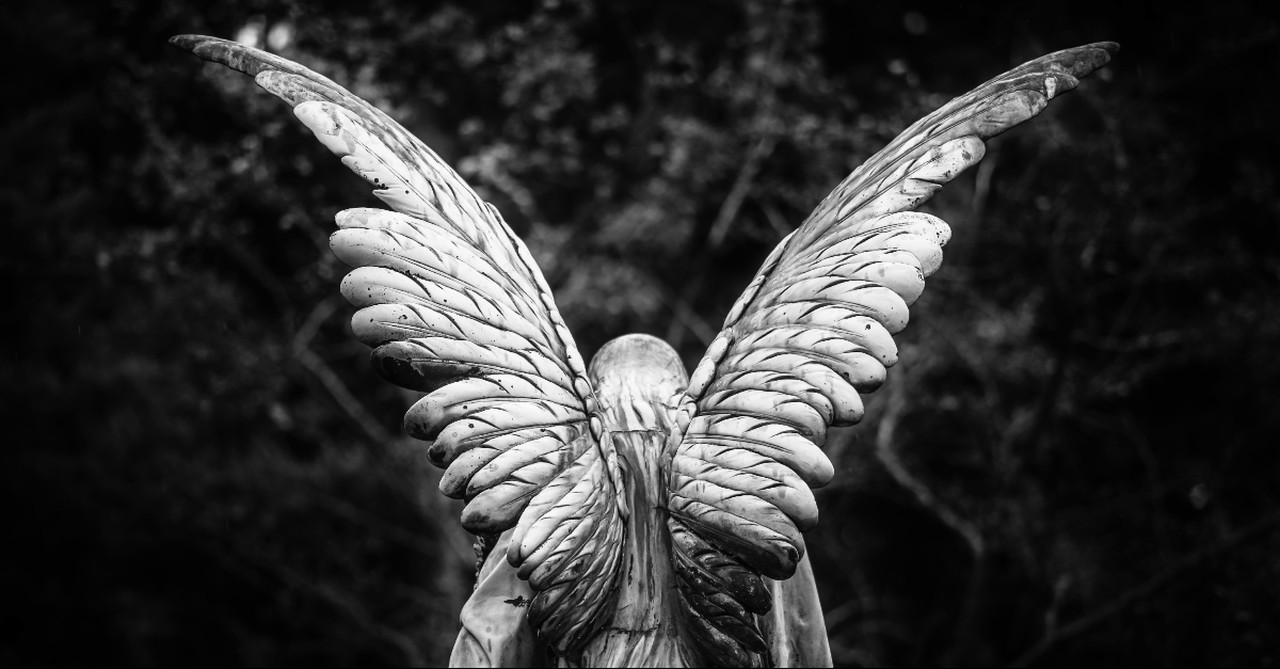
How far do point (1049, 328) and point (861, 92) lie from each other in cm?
200

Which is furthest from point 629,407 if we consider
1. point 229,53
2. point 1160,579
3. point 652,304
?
point 652,304

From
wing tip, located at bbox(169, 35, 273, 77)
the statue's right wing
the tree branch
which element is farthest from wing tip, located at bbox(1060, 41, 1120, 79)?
the tree branch

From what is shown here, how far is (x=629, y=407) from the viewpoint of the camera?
2.00 meters

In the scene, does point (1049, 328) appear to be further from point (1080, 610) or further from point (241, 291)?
point (241, 291)

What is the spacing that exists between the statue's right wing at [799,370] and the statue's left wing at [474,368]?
0.17 metres

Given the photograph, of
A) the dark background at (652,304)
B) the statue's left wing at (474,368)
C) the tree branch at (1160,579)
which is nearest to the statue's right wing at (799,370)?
the statue's left wing at (474,368)

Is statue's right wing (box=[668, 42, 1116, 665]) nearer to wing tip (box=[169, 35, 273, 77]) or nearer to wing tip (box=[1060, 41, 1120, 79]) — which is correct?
wing tip (box=[1060, 41, 1120, 79])

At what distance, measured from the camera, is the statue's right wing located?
1680 mm

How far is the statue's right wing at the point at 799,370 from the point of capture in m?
1.68

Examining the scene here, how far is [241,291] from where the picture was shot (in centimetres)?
604

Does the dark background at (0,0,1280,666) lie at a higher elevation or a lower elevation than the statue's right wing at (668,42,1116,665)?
higher

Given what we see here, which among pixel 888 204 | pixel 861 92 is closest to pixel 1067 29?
pixel 861 92

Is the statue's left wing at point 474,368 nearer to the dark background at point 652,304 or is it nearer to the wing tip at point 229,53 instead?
the wing tip at point 229,53

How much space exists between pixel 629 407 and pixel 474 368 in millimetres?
375
